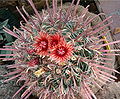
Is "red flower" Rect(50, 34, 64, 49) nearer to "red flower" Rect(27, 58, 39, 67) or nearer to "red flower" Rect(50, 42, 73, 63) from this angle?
"red flower" Rect(50, 42, 73, 63)

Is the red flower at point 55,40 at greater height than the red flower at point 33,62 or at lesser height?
greater

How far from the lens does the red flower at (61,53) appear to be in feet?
2.55

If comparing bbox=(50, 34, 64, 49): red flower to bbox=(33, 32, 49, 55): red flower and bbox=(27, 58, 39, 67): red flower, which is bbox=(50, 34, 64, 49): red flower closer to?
bbox=(33, 32, 49, 55): red flower

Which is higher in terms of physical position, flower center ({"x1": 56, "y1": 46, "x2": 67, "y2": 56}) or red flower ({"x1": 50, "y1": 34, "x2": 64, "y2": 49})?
red flower ({"x1": 50, "y1": 34, "x2": 64, "y2": 49})

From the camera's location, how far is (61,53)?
78 centimetres

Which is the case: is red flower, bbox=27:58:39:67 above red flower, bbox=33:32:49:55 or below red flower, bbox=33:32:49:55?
below

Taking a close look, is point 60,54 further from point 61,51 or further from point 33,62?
point 33,62

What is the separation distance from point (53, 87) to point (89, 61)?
21 cm

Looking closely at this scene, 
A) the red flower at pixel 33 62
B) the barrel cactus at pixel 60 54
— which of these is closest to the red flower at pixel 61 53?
the barrel cactus at pixel 60 54

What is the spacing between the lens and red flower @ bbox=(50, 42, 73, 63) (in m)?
0.78

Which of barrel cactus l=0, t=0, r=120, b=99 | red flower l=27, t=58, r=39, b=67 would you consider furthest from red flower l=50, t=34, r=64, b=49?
red flower l=27, t=58, r=39, b=67

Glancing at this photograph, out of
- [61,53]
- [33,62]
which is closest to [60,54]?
[61,53]

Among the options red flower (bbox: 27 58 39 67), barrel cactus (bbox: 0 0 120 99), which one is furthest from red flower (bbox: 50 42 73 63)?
red flower (bbox: 27 58 39 67)

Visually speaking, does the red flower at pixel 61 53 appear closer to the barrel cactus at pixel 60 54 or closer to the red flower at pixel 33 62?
the barrel cactus at pixel 60 54
